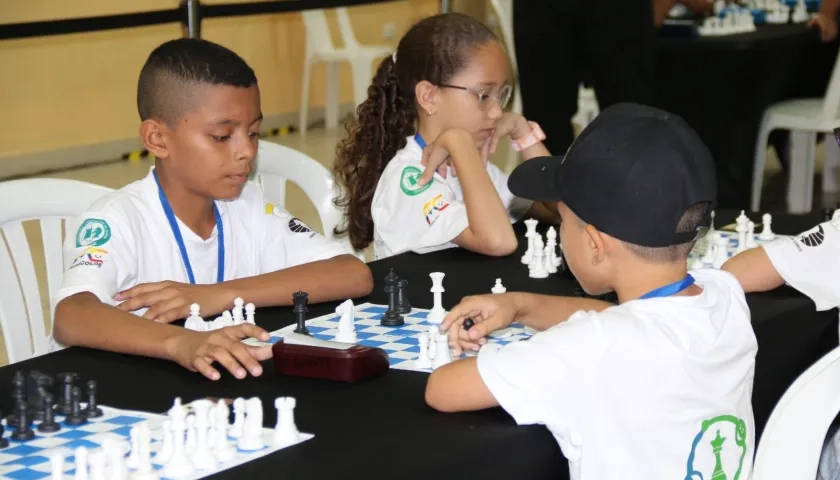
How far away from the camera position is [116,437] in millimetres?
1635

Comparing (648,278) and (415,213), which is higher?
(648,278)

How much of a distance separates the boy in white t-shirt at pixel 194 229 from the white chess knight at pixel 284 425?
0.67 meters

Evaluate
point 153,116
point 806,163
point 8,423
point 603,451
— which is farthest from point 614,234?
point 806,163

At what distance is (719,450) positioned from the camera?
176 cm

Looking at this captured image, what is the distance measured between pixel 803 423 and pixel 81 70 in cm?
690

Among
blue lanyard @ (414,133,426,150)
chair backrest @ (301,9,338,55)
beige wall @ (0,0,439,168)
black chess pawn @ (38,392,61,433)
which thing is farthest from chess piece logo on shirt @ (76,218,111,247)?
chair backrest @ (301,9,338,55)

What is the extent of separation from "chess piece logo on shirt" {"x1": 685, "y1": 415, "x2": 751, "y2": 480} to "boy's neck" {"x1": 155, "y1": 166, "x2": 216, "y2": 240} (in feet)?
4.14

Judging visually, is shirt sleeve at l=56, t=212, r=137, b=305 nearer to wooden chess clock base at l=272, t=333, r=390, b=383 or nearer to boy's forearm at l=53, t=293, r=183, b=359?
boy's forearm at l=53, t=293, r=183, b=359

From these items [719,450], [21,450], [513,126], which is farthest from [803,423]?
[513,126]

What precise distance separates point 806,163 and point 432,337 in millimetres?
5038

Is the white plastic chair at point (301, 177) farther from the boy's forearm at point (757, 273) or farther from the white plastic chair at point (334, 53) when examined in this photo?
the white plastic chair at point (334, 53)

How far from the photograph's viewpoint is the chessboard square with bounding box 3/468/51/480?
149 cm

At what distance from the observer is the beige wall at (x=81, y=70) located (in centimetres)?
759

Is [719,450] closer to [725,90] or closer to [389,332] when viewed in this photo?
[389,332]
